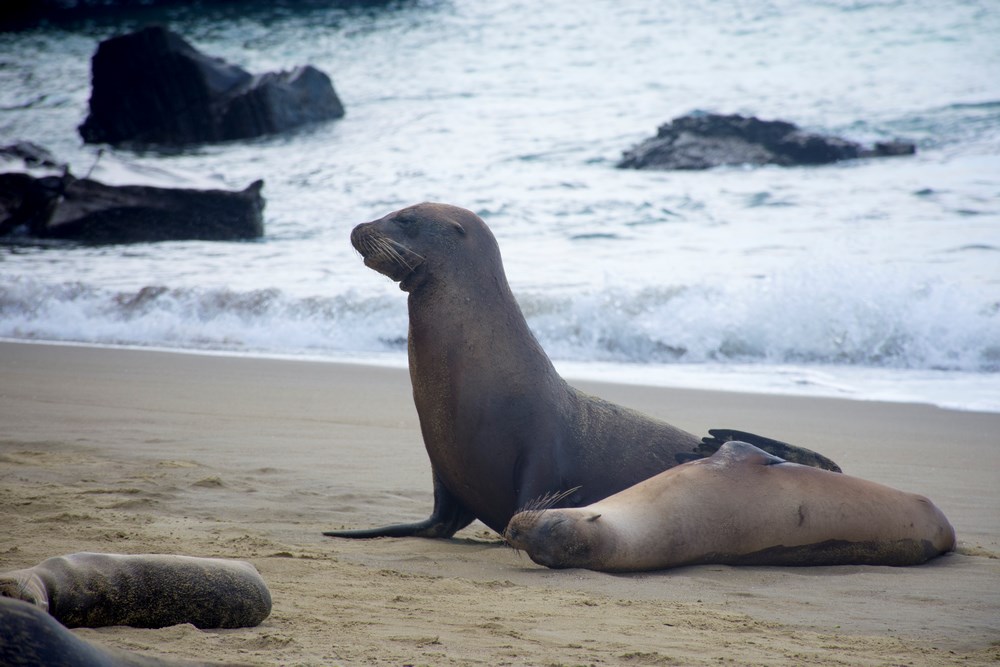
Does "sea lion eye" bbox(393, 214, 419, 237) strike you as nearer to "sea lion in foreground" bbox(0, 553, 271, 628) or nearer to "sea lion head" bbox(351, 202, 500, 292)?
"sea lion head" bbox(351, 202, 500, 292)

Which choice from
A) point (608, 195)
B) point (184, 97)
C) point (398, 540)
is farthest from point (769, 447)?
point (184, 97)

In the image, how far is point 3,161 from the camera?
16.5m

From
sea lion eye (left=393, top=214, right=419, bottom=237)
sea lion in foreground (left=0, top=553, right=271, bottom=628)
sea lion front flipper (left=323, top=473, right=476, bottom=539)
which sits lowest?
sea lion front flipper (left=323, top=473, right=476, bottom=539)

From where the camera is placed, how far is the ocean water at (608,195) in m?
9.30

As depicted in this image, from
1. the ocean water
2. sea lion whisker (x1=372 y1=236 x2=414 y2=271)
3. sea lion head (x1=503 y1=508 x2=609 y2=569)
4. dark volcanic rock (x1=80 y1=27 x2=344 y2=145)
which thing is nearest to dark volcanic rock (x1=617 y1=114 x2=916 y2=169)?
the ocean water

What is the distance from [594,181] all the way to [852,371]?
29.6ft

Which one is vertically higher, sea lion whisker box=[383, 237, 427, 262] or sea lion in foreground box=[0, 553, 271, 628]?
sea lion whisker box=[383, 237, 427, 262]

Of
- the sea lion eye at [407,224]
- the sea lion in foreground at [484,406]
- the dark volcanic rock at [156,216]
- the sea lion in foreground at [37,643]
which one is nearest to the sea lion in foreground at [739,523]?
the sea lion in foreground at [484,406]

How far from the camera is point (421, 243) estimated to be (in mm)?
4273

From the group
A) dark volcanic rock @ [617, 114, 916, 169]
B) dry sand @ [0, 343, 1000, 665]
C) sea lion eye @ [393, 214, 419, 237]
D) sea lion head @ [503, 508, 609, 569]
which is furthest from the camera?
dark volcanic rock @ [617, 114, 916, 169]

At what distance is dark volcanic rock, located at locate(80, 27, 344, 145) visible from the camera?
23125 millimetres

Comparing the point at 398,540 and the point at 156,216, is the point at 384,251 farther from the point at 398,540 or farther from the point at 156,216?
the point at 156,216

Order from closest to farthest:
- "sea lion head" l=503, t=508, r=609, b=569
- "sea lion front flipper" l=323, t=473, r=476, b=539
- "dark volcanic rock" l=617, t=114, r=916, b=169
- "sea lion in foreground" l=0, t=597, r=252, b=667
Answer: "sea lion in foreground" l=0, t=597, r=252, b=667, "sea lion head" l=503, t=508, r=609, b=569, "sea lion front flipper" l=323, t=473, r=476, b=539, "dark volcanic rock" l=617, t=114, r=916, b=169

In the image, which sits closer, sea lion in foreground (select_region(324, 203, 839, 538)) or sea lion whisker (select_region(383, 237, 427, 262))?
sea lion in foreground (select_region(324, 203, 839, 538))
